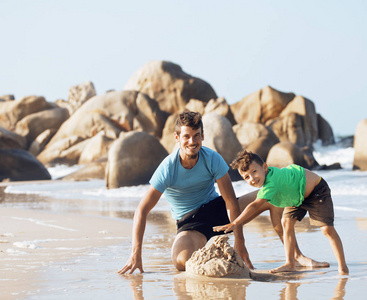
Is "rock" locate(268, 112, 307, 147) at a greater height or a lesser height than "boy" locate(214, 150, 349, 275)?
A: lesser

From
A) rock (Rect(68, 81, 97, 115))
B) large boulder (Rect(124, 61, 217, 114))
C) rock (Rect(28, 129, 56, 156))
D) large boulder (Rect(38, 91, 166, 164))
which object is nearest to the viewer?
large boulder (Rect(38, 91, 166, 164))

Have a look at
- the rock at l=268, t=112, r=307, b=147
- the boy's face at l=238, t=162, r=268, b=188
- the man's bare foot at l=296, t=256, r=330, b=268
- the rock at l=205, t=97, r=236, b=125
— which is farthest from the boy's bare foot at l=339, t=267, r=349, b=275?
the rock at l=268, t=112, r=307, b=147

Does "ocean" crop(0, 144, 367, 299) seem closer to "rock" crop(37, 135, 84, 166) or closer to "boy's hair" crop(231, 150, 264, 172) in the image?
"boy's hair" crop(231, 150, 264, 172)

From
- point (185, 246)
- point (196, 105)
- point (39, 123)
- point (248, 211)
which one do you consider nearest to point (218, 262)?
point (248, 211)

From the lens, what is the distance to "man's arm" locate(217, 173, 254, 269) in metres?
4.93

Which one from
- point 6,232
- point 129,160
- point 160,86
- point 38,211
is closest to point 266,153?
point 129,160

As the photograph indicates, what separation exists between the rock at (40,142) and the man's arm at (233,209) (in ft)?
99.3

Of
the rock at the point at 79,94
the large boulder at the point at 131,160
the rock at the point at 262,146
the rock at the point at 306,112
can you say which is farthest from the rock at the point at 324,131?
the large boulder at the point at 131,160

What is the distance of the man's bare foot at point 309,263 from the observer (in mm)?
4945

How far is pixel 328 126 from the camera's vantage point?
36.1 metres

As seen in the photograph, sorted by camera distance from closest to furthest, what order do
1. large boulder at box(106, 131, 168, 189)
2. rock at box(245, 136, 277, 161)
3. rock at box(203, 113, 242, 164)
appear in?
large boulder at box(106, 131, 168, 189), rock at box(203, 113, 242, 164), rock at box(245, 136, 277, 161)

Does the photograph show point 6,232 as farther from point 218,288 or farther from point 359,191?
point 359,191

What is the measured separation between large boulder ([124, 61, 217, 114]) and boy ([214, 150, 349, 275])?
28.4m

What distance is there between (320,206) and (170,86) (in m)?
29.3
